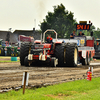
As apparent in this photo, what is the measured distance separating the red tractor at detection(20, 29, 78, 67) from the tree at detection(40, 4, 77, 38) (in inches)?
1444

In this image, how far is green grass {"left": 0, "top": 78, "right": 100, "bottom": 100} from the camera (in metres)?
8.02

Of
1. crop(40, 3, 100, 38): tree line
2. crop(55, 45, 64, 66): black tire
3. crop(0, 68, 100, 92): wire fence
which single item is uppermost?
crop(40, 3, 100, 38): tree line

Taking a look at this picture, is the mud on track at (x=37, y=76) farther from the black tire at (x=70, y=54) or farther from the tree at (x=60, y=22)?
the tree at (x=60, y=22)

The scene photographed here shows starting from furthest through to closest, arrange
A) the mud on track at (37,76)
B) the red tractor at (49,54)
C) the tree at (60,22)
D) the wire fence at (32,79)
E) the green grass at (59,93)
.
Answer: the tree at (60,22)
the red tractor at (49,54)
the mud on track at (37,76)
the wire fence at (32,79)
the green grass at (59,93)

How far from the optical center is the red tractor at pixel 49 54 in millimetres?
18464

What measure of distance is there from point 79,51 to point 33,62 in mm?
3681

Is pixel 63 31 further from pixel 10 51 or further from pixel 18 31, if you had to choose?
pixel 18 31

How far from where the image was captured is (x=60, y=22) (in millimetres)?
57312

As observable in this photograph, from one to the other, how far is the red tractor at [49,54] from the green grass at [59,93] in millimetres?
7785

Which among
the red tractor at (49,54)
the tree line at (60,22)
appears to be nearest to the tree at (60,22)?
the tree line at (60,22)

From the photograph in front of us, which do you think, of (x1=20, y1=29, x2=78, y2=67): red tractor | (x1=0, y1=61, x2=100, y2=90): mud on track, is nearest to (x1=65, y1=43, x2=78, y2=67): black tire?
(x1=20, y1=29, x2=78, y2=67): red tractor

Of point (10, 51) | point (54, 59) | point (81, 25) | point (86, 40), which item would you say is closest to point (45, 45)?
point (54, 59)

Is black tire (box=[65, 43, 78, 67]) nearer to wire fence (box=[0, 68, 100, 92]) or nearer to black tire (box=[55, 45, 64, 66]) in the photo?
black tire (box=[55, 45, 64, 66])

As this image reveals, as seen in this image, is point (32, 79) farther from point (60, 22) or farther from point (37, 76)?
point (60, 22)
